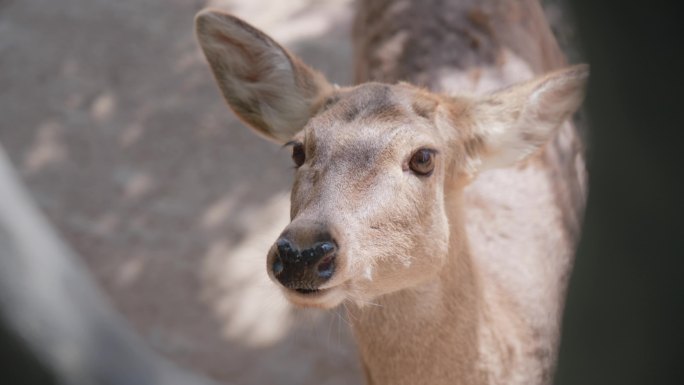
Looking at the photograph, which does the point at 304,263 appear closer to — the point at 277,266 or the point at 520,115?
the point at 277,266

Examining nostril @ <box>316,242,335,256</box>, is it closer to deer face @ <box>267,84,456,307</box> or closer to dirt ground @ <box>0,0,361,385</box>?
deer face @ <box>267,84,456,307</box>

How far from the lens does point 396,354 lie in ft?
11.3

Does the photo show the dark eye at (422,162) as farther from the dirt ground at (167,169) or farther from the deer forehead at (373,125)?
the dirt ground at (167,169)

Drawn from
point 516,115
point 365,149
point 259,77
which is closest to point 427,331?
point 365,149

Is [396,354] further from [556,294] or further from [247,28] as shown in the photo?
[247,28]

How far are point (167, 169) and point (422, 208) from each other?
3834 mm

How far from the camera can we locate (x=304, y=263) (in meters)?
2.83

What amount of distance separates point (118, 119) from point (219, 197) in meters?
1.26

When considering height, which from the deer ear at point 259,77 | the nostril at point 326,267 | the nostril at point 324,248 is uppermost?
the deer ear at point 259,77

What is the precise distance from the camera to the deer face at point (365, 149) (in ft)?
9.66

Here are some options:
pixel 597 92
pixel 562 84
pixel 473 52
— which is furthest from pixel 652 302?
pixel 473 52

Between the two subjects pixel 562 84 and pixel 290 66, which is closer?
pixel 562 84

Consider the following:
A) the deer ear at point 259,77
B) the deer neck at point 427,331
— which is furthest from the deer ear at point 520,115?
the deer ear at point 259,77

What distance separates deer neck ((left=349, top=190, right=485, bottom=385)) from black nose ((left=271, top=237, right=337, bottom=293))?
0.58 metres
